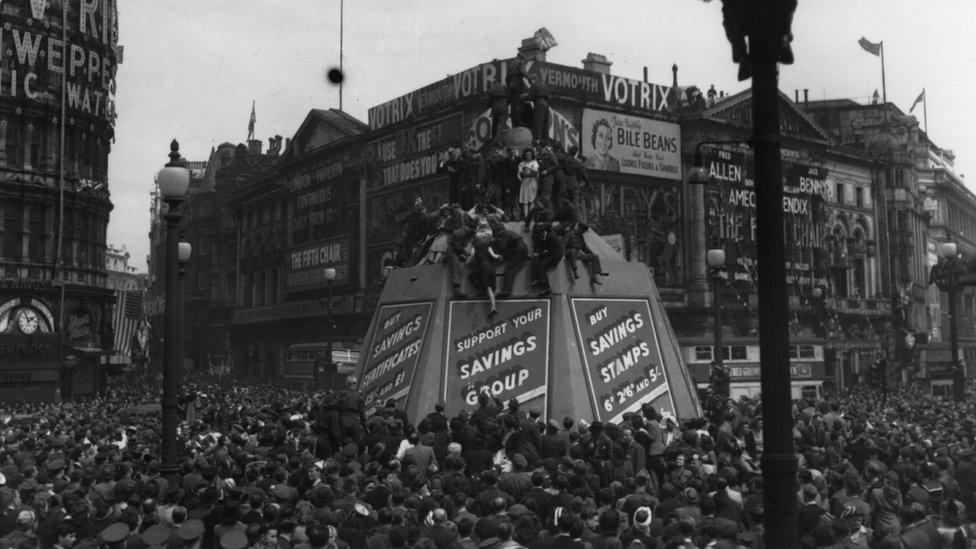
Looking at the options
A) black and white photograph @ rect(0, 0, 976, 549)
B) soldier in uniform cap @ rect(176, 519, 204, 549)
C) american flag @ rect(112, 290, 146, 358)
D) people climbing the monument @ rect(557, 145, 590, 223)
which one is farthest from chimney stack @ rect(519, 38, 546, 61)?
soldier in uniform cap @ rect(176, 519, 204, 549)

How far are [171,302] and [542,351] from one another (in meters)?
7.60

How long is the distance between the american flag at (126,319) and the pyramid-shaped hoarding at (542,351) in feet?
112

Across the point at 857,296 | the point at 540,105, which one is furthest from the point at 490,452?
the point at 857,296

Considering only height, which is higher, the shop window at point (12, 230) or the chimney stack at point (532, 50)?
the chimney stack at point (532, 50)

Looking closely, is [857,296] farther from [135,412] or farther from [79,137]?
[135,412]

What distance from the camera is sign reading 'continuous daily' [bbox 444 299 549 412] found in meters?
18.9

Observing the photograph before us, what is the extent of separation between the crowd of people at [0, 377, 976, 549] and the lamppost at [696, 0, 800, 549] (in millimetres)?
1494

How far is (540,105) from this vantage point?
76.9ft

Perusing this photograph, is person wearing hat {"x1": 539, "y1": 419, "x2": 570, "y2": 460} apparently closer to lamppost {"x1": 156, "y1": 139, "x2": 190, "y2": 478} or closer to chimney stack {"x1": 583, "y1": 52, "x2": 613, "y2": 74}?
lamppost {"x1": 156, "y1": 139, "x2": 190, "y2": 478}

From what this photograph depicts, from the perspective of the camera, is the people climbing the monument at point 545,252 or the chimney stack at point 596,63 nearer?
the people climbing the monument at point 545,252

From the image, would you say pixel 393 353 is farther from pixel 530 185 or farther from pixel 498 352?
pixel 530 185

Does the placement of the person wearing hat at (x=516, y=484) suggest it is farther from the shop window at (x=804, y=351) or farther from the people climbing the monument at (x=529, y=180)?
the shop window at (x=804, y=351)

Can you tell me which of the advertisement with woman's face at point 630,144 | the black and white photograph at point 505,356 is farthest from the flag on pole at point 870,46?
the advertisement with woman's face at point 630,144

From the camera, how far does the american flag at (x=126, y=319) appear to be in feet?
167
